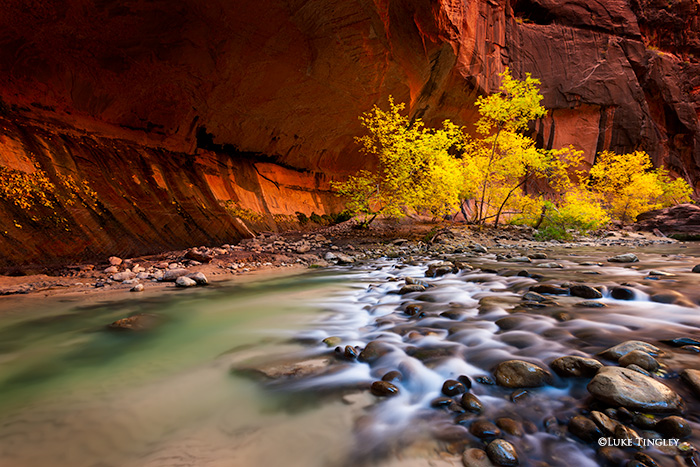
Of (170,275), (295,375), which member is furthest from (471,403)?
(170,275)

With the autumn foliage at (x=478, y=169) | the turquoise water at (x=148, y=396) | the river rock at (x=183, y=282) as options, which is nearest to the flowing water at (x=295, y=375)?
the turquoise water at (x=148, y=396)

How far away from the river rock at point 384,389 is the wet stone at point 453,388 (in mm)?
262

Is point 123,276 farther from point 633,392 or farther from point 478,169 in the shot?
point 478,169

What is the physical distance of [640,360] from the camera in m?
1.54

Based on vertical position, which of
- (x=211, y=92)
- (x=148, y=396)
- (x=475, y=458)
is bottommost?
(x=148, y=396)

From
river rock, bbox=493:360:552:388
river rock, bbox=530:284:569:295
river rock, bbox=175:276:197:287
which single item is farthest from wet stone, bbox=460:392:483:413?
river rock, bbox=175:276:197:287

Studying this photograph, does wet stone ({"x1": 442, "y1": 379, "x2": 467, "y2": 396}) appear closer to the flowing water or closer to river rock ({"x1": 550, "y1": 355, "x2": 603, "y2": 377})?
the flowing water

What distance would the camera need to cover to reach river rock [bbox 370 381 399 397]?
1.65m

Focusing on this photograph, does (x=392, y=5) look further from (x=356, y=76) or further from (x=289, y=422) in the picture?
(x=289, y=422)

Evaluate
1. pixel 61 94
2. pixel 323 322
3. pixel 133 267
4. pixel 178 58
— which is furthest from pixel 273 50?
pixel 323 322

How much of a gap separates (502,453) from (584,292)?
2650 millimetres

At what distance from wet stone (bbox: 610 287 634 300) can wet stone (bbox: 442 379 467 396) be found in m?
2.44

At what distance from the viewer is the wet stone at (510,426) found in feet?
4.06

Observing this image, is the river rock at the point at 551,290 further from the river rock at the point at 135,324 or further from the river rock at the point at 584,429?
the river rock at the point at 135,324
